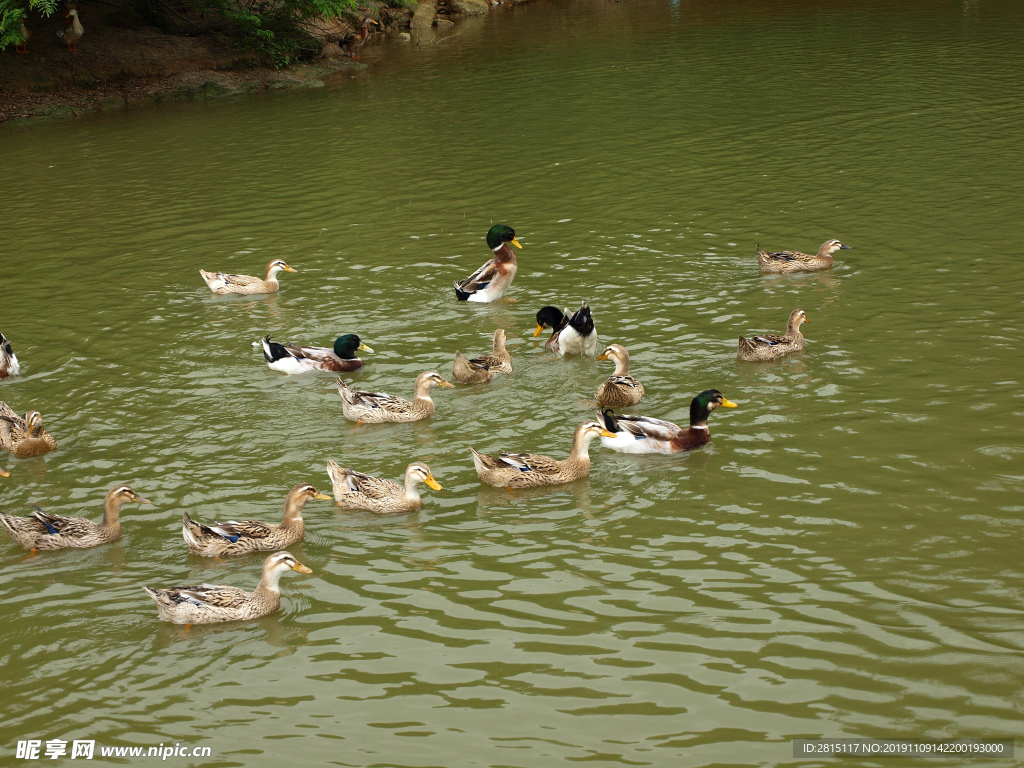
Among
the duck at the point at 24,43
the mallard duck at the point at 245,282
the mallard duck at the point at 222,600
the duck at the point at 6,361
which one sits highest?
the duck at the point at 24,43

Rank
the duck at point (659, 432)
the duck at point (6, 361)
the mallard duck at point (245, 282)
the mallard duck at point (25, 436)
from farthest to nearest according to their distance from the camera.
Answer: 1. the mallard duck at point (245, 282)
2. the duck at point (6, 361)
3. the mallard duck at point (25, 436)
4. the duck at point (659, 432)

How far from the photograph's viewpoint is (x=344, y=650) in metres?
8.70

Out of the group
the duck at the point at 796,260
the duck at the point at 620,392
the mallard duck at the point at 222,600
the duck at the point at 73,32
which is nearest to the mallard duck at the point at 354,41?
the duck at the point at 73,32

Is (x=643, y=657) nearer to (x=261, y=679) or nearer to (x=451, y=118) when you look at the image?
(x=261, y=679)

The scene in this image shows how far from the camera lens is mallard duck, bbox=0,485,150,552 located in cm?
1047

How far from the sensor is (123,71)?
4141 centimetres

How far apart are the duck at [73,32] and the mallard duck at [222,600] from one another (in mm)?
38684

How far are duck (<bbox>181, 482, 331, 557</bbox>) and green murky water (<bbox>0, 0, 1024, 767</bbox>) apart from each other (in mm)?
255

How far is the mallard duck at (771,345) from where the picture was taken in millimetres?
13992

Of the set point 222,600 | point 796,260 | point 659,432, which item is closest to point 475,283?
point 796,260

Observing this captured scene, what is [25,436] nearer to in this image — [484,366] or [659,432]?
[484,366]

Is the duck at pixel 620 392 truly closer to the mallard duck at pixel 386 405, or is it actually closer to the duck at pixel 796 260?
the mallard duck at pixel 386 405

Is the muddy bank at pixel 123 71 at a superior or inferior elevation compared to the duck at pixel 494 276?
superior

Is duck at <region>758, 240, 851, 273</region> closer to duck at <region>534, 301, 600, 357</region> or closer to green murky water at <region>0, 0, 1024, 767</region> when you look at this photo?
green murky water at <region>0, 0, 1024, 767</region>
